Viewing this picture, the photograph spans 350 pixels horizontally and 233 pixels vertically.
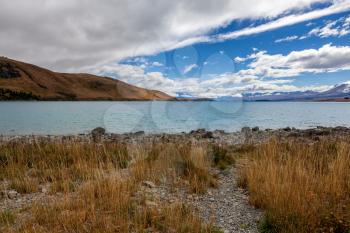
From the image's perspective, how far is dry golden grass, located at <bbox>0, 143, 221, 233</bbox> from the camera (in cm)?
505

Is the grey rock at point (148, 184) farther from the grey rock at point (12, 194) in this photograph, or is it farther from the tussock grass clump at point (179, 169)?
the grey rock at point (12, 194)

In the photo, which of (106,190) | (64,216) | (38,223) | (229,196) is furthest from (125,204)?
(229,196)

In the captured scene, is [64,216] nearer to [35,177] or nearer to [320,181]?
[35,177]

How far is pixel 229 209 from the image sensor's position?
6.21m

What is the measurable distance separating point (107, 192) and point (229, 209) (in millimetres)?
2660

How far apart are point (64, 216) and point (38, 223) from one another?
470 mm

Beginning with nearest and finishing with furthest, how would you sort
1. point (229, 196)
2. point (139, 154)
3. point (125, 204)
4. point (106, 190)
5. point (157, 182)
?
point (125, 204) < point (106, 190) < point (229, 196) < point (157, 182) < point (139, 154)

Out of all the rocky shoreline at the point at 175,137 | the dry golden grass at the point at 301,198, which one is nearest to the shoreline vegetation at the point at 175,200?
the dry golden grass at the point at 301,198

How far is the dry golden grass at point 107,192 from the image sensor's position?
16.6 ft

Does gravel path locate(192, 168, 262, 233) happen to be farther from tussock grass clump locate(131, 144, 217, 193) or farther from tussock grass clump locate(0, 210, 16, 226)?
tussock grass clump locate(0, 210, 16, 226)

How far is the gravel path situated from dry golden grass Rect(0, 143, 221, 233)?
0.38m

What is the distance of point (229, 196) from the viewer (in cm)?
708

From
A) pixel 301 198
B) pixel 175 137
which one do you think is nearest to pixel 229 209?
pixel 301 198

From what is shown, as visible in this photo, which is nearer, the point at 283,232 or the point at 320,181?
the point at 283,232
